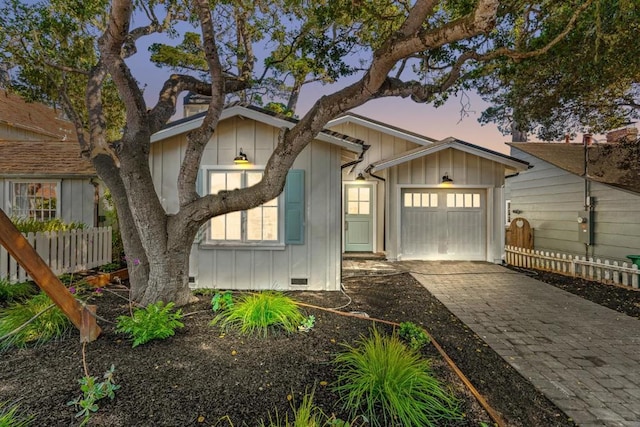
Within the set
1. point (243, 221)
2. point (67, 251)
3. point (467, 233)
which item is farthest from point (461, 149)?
point (67, 251)

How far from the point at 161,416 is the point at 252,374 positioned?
2.27ft

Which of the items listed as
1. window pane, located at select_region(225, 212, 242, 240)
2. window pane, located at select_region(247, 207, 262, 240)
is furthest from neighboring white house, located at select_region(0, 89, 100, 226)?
window pane, located at select_region(247, 207, 262, 240)

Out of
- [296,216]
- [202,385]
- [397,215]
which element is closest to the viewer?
[202,385]

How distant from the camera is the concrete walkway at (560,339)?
2.72 m

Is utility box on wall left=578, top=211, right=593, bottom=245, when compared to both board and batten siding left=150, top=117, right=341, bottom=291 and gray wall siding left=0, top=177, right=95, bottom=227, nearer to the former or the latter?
board and batten siding left=150, top=117, right=341, bottom=291

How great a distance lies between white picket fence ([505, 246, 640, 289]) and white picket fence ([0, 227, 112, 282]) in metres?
10.7

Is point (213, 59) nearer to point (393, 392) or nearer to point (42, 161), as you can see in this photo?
point (393, 392)

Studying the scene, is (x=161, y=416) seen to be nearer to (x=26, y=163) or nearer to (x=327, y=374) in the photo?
(x=327, y=374)

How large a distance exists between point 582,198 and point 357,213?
6337 mm

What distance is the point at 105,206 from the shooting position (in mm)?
9797

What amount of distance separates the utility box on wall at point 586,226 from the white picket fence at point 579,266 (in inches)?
47.4

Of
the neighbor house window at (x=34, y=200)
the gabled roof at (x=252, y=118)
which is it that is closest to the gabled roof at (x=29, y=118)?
the neighbor house window at (x=34, y=200)

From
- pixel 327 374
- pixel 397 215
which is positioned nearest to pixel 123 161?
pixel 327 374

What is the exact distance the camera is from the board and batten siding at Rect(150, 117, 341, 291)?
5953 millimetres
